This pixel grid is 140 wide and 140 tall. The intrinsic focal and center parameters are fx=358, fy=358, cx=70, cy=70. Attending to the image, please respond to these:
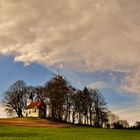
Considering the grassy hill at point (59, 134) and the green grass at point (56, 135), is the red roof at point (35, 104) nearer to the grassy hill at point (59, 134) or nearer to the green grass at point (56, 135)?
the grassy hill at point (59, 134)

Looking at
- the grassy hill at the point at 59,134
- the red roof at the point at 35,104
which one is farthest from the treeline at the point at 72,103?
the grassy hill at the point at 59,134

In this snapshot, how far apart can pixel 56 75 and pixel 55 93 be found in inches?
232

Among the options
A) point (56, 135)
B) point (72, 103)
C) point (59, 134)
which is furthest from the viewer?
point (72, 103)

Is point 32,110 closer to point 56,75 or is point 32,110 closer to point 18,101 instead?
point 18,101

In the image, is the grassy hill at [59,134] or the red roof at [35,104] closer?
the grassy hill at [59,134]

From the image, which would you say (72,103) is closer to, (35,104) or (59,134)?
(35,104)

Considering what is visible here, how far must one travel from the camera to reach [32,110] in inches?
4879

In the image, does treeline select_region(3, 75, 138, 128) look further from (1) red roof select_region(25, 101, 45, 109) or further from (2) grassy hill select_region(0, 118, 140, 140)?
(2) grassy hill select_region(0, 118, 140, 140)

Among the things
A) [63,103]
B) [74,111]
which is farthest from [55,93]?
[74,111]

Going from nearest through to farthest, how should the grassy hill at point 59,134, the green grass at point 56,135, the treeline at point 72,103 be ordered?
the green grass at point 56,135
the grassy hill at point 59,134
the treeline at point 72,103

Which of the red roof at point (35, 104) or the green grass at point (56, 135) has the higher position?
the red roof at point (35, 104)

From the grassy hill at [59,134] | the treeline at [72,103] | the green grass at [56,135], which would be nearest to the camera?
the green grass at [56,135]

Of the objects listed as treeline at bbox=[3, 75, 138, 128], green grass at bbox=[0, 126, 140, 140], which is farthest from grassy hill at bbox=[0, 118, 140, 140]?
treeline at bbox=[3, 75, 138, 128]

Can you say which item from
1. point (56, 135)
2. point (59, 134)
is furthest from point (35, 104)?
point (56, 135)
